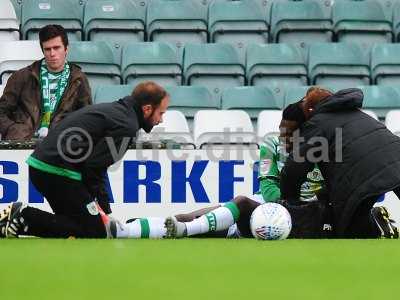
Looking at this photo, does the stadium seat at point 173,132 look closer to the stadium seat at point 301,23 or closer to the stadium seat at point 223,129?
the stadium seat at point 223,129

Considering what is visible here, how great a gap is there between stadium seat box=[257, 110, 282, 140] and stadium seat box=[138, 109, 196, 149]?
0.67 meters

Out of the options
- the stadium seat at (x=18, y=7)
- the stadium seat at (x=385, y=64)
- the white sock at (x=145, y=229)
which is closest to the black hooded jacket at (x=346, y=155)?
the white sock at (x=145, y=229)

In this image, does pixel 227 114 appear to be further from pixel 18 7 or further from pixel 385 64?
pixel 18 7

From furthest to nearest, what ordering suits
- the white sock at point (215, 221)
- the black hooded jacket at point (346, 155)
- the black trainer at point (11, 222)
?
the white sock at point (215, 221) < the black trainer at point (11, 222) < the black hooded jacket at point (346, 155)

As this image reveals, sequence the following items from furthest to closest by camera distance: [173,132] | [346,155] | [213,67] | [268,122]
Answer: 1. [213,67]
2. [268,122]
3. [173,132]
4. [346,155]

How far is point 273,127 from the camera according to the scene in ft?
33.7

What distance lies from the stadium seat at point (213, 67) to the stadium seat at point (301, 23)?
0.80 m

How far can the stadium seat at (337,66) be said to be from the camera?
1177 centimetres

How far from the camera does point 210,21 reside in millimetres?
12328

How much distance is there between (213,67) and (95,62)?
4.01ft
